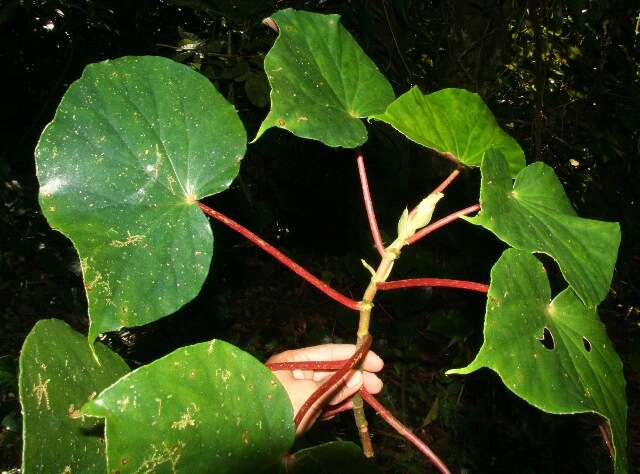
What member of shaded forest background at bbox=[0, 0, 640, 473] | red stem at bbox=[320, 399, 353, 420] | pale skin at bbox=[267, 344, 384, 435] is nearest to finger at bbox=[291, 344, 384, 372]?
pale skin at bbox=[267, 344, 384, 435]

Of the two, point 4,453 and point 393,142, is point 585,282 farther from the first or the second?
point 4,453

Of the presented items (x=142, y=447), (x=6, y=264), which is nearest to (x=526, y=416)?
(x=142, y=447)

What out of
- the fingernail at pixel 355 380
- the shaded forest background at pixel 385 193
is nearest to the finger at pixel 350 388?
the fingernail at pixel 355 380

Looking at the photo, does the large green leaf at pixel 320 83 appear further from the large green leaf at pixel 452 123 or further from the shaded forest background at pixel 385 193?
the shaded forest background at pixel 385 193

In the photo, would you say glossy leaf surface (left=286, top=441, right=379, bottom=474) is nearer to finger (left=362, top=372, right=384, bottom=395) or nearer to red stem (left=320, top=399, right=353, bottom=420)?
red stem (left=320, top=399, right=353, bottom=420)

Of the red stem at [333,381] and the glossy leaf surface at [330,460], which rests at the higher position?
the red stem at [333,381]
